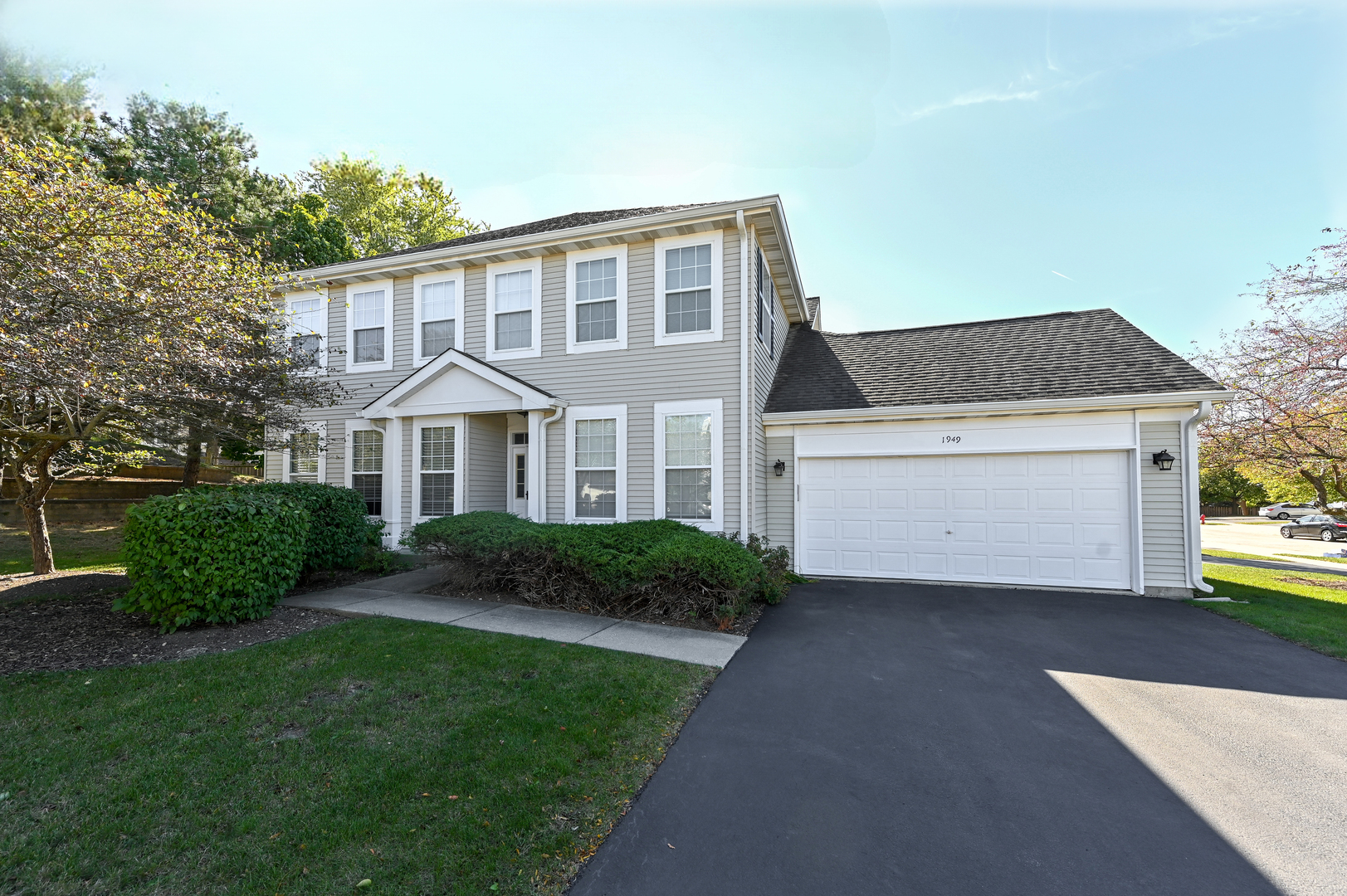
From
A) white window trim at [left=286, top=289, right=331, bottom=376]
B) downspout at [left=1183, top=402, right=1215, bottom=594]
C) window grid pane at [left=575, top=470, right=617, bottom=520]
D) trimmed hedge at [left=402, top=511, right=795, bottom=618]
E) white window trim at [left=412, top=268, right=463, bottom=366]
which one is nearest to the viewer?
trimmed hedge at [left=402, top=511, right=795, bottom=618]

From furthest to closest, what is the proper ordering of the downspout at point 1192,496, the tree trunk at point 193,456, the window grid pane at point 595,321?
the window grid pane at point 595,321
the tree trunk at point 193,456
the downspout at point 1192,496

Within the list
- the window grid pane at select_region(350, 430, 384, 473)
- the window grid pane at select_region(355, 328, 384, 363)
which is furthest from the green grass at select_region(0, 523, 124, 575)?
the window grid pane at select_region(355, 328, 384, 363)

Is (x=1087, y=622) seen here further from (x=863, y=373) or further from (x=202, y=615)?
(x=202, y=615)

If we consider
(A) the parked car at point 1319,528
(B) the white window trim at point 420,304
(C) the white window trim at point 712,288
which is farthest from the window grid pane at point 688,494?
(A) the parked car at point 1319,528

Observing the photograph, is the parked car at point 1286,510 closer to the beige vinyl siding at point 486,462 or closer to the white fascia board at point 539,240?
the white fascia board at point 539,240

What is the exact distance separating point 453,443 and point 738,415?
5.32 meters

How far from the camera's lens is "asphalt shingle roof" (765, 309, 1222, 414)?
832 centimetres

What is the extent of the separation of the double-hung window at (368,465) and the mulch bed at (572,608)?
3794 mm

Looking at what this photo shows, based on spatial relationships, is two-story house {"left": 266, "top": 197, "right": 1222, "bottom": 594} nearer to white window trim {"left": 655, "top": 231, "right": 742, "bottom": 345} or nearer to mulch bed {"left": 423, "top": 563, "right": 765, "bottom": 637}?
white window trim {"left": 655, "top": 231, "right": 742, "bottom": 345}

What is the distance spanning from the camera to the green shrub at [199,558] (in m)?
5.34

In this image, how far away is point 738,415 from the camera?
8461 mm

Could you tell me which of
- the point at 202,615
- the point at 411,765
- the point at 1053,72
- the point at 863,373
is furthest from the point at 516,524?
the point at 1053,72

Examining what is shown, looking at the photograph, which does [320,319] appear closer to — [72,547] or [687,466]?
[72,547]

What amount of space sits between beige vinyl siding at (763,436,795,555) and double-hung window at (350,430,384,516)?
7478 millimetres
